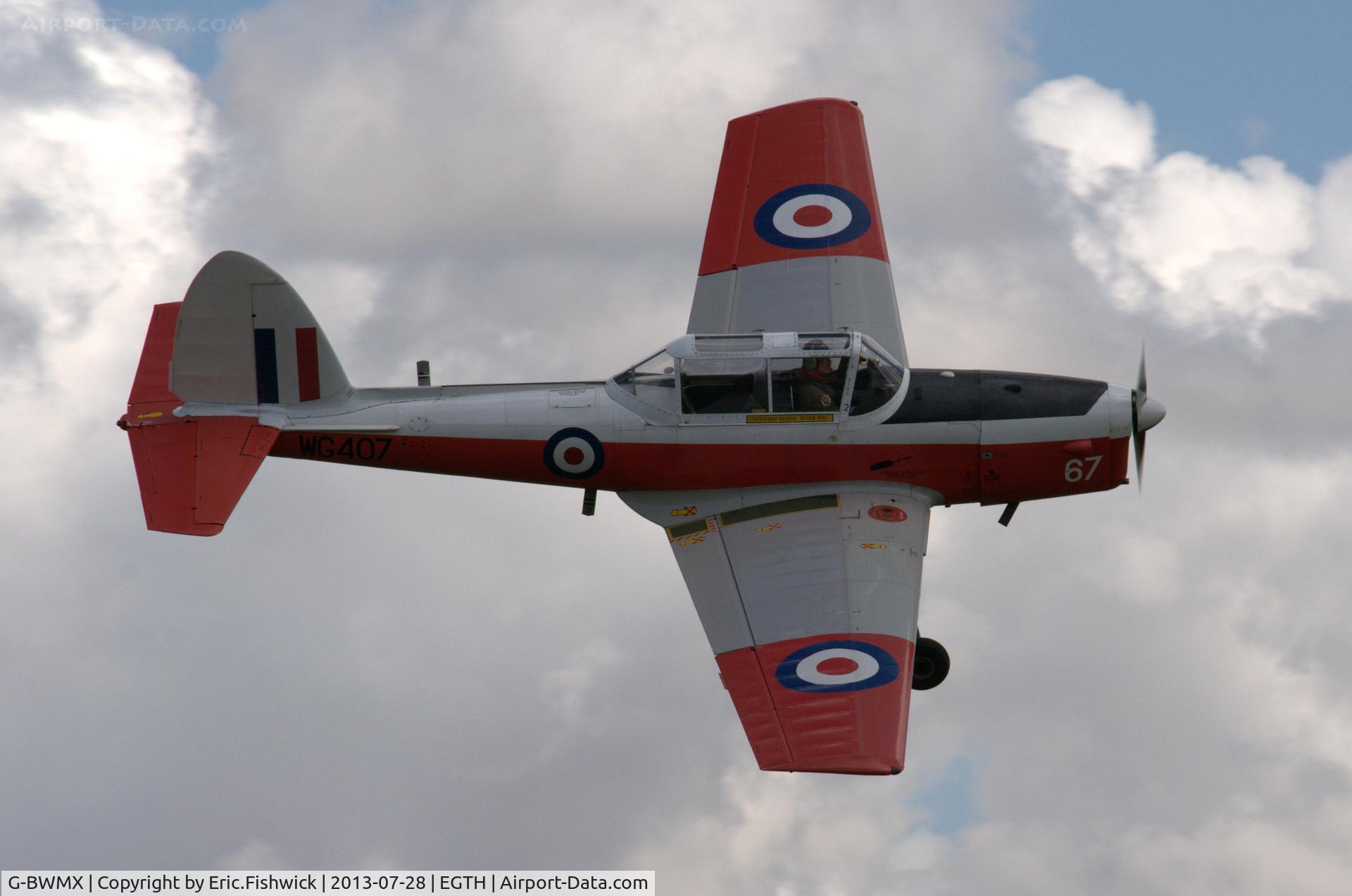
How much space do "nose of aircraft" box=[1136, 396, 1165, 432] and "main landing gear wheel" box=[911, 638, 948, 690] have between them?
11.1ft

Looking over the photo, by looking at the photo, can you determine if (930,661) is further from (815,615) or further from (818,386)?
(818,386)

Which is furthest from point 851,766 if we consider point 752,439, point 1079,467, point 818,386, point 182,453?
point 182,453

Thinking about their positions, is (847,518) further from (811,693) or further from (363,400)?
(363,400)

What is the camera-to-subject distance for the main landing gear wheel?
18.0m

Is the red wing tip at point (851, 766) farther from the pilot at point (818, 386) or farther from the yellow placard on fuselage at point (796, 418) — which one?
the pilot at point (818, 386)

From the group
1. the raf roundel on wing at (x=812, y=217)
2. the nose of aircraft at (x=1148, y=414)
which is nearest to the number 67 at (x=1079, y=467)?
the nose of aircraft at (x=1148, y=414)

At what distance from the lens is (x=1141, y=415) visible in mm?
18297

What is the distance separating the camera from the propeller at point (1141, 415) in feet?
60.0

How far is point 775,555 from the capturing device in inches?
690

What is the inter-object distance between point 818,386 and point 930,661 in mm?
3261

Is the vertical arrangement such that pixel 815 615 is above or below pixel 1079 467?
below

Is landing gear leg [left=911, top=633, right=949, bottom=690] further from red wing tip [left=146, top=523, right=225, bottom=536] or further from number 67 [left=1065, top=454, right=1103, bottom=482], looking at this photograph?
red wing tip [left=146, top=523, right=225, bottom=536]

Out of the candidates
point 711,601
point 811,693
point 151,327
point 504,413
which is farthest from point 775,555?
point 151,327

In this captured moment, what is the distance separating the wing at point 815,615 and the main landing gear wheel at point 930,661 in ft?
3.29
